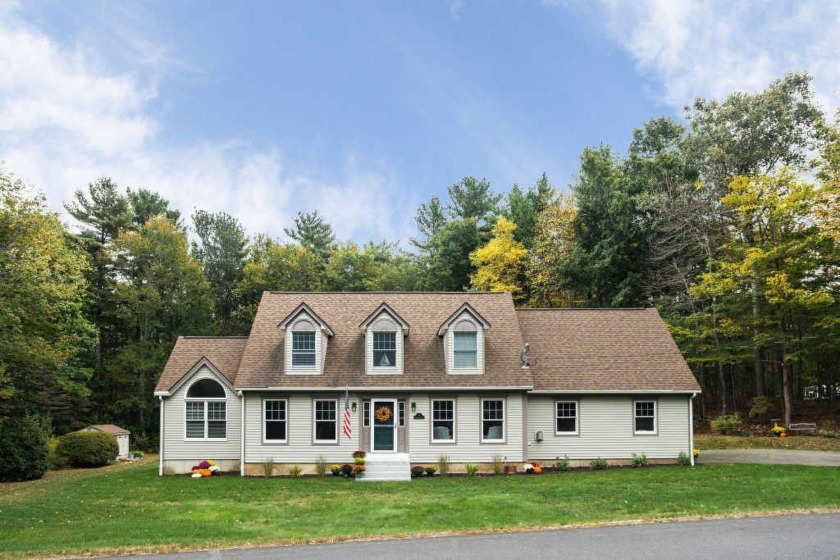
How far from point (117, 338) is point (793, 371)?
147 feet

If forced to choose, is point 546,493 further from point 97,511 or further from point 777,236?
point 777,236

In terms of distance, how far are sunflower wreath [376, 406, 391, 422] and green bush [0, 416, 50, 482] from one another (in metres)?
13.3

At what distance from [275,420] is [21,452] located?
1003 centimetres

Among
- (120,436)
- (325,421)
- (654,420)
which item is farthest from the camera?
(120,436)

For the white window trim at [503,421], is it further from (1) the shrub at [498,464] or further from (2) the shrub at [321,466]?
(2) the shrub at [321,466]

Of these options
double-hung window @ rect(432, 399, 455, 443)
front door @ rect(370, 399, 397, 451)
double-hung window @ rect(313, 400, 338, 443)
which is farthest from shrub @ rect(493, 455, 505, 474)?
double-hung window @ rect(313, 400, 338, 443)

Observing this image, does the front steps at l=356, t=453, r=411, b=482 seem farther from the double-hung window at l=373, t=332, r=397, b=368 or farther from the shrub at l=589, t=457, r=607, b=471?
the shrub at l=589, t=457, r=607, b=471

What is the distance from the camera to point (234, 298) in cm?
5525

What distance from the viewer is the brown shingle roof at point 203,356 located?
89.3ft

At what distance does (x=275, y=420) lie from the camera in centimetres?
2617

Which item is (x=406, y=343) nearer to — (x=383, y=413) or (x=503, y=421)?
(x=383, y=413)

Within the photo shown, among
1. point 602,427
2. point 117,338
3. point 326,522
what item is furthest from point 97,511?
point 117,338

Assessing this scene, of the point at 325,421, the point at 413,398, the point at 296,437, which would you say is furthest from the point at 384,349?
the point at 296,437

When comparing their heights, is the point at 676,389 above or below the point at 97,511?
above
